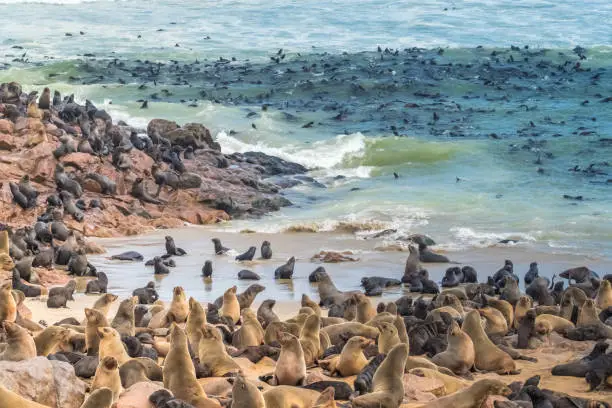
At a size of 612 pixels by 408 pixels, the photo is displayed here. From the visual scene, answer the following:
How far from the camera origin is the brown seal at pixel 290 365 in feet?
28.0

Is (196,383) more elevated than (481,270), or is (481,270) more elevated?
(196,383)

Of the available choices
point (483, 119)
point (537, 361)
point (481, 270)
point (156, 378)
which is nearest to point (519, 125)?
point (483, 119)

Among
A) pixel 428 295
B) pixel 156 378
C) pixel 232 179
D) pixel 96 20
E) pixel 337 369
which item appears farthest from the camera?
pixel 96 20

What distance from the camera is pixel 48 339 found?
8836mm

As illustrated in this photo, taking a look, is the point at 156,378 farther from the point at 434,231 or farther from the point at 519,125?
the point at 519,125

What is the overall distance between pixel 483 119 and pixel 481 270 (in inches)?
690

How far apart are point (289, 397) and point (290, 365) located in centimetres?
94

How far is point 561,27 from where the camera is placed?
5703 cm

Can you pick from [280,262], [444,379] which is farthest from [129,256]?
[444,379]

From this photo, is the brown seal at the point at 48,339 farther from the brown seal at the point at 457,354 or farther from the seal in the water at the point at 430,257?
the seal in the water at the point at 430,257

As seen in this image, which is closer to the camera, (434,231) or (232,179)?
(434,231)

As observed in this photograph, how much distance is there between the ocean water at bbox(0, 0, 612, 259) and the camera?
20812mm

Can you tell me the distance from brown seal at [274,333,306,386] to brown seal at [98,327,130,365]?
3.83ft

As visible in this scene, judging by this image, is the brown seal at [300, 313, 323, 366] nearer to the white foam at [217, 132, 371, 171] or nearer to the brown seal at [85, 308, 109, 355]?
the brown seal at [85, 308, 109, 355]
